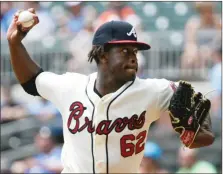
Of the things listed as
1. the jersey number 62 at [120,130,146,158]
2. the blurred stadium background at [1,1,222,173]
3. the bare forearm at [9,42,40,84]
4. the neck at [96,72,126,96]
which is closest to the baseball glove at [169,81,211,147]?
the jersey number 62 at [120,130,146,158]

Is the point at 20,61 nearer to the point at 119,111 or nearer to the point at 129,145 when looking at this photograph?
the point at 119,111

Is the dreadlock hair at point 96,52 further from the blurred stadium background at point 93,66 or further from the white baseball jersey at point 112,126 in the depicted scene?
the blurred stadium background at point 93,66

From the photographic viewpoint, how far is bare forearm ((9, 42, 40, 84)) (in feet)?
15.2

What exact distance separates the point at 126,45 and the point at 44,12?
19.7 ft

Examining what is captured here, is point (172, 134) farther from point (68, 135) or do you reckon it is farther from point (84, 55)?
point (68, 135)

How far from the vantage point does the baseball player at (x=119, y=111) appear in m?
4.30

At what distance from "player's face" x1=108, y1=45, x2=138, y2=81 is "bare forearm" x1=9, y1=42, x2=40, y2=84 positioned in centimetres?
58

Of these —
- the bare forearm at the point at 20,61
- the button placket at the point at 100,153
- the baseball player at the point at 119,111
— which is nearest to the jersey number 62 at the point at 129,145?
the baseball player at the point at 119,111

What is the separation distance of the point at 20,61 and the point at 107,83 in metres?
0.57

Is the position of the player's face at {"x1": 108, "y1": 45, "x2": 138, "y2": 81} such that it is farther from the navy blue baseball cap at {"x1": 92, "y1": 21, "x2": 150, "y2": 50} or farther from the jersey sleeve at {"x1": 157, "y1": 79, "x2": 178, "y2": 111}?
the jersey sleeve at {"x1": 157, "y1": 79, "x2": 178, "y2": 111}

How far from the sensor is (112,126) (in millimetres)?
4352

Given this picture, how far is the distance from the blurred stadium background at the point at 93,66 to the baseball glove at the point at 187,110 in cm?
419

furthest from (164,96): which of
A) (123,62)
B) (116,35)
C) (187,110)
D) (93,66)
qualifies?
(93,66)

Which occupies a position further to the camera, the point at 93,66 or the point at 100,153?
the point at 93,66
